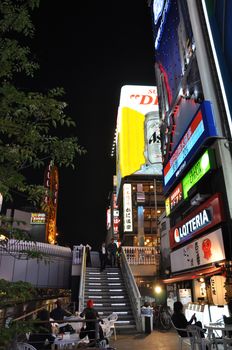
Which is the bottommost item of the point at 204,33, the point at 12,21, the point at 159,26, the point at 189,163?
the point at 12,21

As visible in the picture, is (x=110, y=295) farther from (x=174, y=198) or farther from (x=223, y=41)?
(x=223, y=41)

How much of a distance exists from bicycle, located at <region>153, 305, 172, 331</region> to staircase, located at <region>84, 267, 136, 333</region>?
5.10 feet

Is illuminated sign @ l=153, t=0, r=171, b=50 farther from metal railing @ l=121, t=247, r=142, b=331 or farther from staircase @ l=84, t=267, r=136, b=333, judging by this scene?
staircase @ l=84, t=267, r=136, b=333

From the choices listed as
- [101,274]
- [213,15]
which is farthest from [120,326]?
[213,15]

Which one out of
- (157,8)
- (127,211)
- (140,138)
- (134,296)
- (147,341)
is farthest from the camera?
(140,138)

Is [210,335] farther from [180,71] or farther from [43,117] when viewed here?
[180,71]

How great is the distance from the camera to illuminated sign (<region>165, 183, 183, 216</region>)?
13.9 metres

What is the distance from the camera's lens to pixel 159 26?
19.2 meters

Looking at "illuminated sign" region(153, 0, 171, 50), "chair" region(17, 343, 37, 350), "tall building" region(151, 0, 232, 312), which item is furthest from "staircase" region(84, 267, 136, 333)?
"illuminated sign" region(153, 0, 171, 50)

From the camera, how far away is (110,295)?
15.1 m

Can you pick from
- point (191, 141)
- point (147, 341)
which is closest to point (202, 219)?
point (191, 141)

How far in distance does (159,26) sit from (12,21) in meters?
17.6

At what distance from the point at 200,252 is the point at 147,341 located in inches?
140

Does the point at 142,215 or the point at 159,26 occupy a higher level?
the point at 159,26
